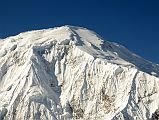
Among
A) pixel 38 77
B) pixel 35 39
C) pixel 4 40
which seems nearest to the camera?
pixel 38 77

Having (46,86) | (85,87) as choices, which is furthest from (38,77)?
(85,87)

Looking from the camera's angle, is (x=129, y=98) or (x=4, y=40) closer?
(x=129, y=98)

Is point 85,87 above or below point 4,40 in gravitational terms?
below

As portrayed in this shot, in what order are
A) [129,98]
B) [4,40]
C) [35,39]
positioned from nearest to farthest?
[129,98], [35,39], [4,40]

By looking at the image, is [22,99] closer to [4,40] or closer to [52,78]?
[52,78]

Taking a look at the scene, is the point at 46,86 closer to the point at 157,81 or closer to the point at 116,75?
the point at 116,75

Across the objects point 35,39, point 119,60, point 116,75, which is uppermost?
point 35,39
